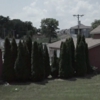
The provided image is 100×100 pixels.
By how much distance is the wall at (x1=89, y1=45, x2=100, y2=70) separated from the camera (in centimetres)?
2031

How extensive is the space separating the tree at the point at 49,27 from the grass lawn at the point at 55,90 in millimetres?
46602

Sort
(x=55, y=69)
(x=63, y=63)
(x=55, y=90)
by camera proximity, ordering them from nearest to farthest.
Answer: (x=55, y=90) → (x=63, y=63) → (x=55, y=69)

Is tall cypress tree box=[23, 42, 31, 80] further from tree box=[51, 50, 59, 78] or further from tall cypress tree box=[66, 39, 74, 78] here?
tall cypress tree box=[66, 39, 74, 78]

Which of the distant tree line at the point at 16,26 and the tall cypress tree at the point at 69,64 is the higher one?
the distant tree line at the point at 16,26

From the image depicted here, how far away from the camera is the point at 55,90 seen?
12.6m

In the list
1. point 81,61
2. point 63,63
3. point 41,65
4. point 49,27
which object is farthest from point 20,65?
point 49,27

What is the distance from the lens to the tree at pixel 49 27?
6098cm

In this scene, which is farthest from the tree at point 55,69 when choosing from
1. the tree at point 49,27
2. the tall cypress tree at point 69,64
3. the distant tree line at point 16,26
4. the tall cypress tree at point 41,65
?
the distant tree line at point 16,26

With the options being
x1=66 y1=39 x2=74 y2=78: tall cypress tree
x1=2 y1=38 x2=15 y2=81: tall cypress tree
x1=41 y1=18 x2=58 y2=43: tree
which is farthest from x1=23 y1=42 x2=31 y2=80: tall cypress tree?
x1=41 y1=18 x2=58 y2=43: tree

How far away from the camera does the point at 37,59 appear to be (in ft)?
49.5

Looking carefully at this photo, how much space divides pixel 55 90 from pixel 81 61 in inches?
206

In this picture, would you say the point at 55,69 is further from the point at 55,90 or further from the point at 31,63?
the point at 55,90

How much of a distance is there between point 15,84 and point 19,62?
1.53m

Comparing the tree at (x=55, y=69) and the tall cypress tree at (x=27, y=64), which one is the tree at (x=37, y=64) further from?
the tree at (x=55, y=69)
